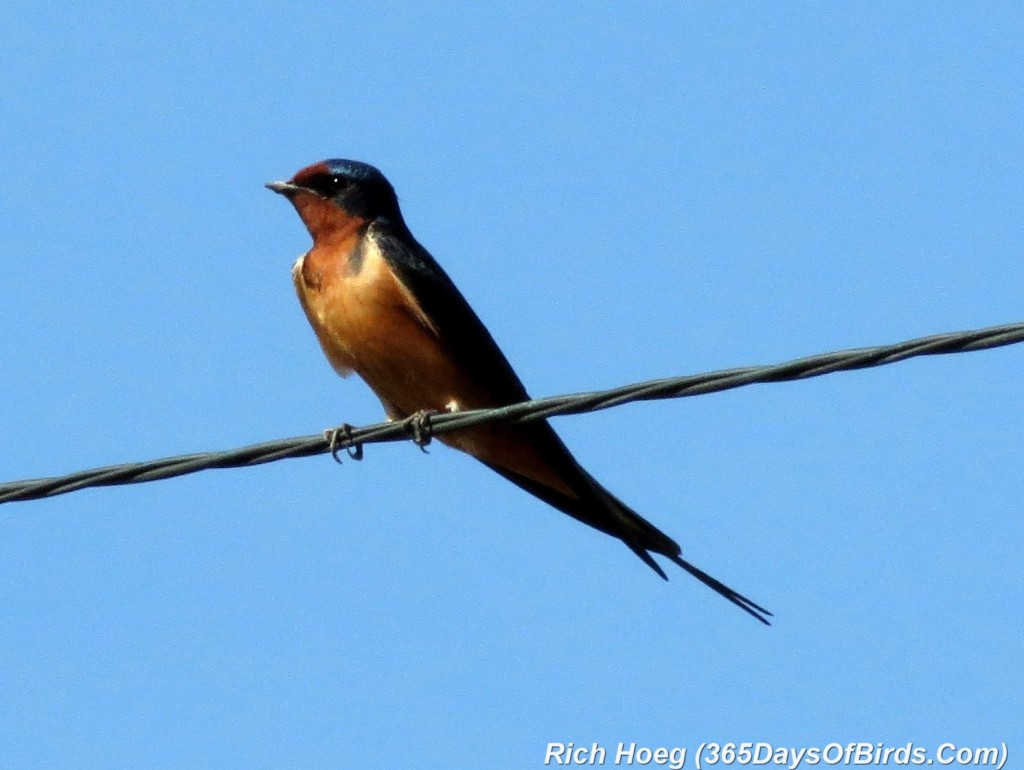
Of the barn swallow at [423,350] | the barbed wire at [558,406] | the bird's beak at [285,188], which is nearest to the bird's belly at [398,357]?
the barn swallow at [423,350]

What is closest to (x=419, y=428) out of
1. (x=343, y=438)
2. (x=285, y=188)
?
(x=343, y=438)

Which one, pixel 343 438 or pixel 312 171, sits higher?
pixel 312 171

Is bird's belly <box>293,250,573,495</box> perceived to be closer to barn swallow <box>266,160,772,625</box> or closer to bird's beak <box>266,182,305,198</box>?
barn swallow <box>266,160,772,625</box>

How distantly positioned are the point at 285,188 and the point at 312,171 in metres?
0.15

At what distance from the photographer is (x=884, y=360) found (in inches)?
170

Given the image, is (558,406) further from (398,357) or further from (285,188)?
(285,188)

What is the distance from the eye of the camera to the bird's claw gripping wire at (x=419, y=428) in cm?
581

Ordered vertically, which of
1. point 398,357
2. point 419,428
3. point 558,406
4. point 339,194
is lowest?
point 558,406

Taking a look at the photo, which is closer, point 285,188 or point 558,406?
point 558,406

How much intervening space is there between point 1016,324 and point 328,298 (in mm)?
3700

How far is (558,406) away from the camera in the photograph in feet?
15.5

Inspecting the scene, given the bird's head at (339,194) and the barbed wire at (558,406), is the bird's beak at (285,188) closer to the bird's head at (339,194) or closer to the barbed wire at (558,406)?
the bird's head at (339,194)

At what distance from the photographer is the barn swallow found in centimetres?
721

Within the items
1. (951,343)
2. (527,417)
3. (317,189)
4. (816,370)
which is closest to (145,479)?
(527,417)
